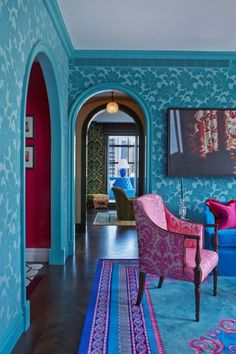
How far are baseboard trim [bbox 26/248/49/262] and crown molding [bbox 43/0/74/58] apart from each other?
268cm

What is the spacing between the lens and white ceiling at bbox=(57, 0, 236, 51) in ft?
11.5

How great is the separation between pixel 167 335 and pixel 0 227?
145 centimetres

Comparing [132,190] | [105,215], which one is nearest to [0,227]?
[105,215]

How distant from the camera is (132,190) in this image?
11.4m

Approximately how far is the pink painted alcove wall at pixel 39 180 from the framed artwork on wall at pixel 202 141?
172 centimetres

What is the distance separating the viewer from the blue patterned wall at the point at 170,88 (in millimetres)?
4984

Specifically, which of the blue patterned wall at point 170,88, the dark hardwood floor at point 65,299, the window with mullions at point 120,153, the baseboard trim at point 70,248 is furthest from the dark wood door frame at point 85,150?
the window with mullions at point 120,153

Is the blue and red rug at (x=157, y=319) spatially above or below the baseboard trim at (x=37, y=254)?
below

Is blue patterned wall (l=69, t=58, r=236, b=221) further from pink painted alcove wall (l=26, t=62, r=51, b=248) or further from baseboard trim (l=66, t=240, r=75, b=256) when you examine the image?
baseboard trim (l=66, t=240, r=75, b=256)

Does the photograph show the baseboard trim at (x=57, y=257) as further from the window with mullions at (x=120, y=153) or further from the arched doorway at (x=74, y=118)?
the window with mullions at (x=120, y=153)

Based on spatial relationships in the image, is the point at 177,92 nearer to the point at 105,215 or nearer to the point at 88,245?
the point at 88,245

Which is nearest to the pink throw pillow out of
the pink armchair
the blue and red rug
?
the blue and red rug

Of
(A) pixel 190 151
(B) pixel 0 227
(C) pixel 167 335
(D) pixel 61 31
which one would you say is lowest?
(C) pixel 167 335

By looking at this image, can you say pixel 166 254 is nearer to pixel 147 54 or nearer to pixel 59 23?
pixel 59 23
